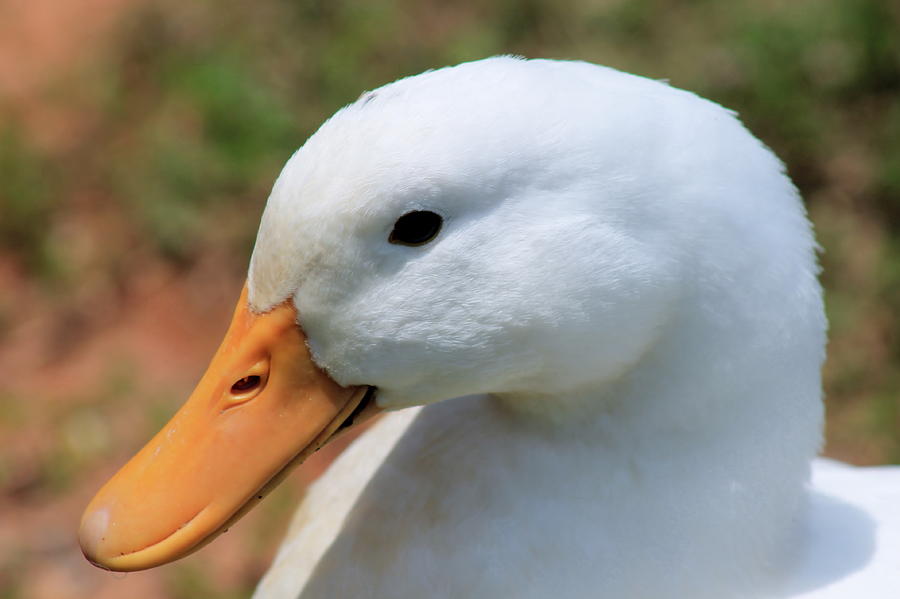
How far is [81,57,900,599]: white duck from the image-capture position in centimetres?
129

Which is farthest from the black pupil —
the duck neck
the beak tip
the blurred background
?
the blurred background

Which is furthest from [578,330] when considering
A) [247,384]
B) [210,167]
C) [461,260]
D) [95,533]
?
[210,167]

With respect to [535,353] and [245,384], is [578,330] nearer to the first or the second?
[535,353]

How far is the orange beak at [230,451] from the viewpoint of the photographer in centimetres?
141

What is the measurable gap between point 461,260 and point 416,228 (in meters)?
0.06

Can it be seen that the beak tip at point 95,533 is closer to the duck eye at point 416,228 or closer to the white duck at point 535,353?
the white duck at point 535,353

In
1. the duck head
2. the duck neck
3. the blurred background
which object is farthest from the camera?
the blurred background

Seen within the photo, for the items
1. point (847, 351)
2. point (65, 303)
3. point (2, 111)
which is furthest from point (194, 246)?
point (847, 351)

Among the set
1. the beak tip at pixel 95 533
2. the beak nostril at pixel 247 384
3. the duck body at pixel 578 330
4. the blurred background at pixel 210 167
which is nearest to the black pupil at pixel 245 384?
the beak nostril at pixel 247 384

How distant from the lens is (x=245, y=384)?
1438 mm

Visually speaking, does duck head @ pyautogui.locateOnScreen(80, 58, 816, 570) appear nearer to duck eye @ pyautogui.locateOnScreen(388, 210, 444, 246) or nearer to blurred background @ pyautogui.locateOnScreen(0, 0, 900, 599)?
duck eye @ pyautogui.locateOnScreen(388, 210, 444, 246)

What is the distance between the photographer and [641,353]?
1.40 metres

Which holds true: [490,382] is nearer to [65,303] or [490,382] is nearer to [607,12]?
[65,303]

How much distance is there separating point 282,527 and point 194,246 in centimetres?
96
